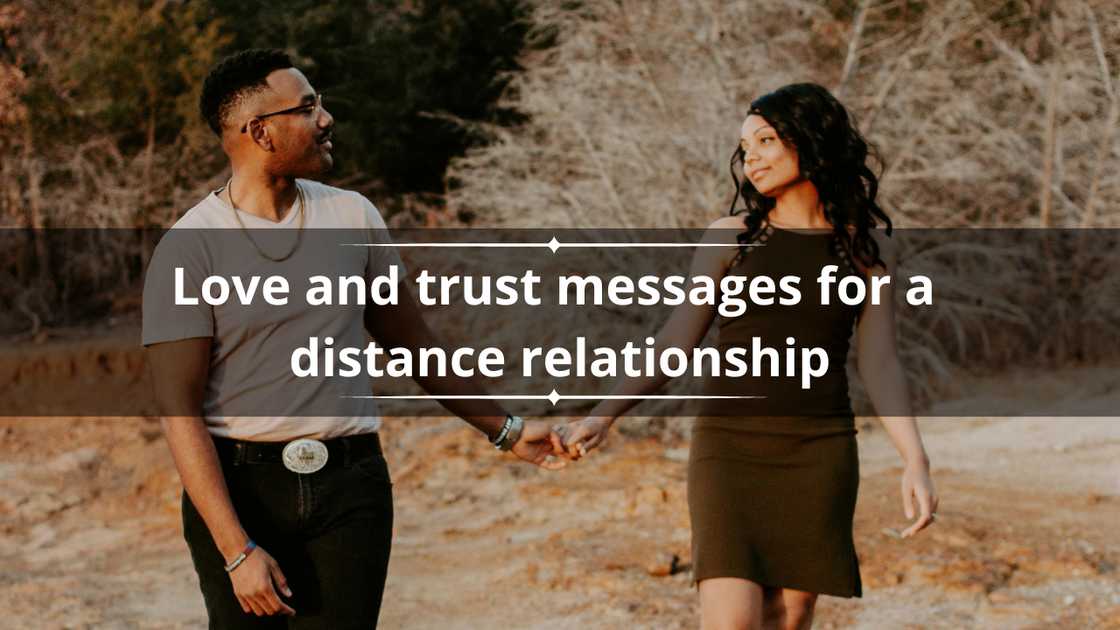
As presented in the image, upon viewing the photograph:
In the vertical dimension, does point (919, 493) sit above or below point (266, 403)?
below

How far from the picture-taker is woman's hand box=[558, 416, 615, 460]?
12.1ft

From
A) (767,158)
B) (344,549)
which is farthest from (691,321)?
(344,549)

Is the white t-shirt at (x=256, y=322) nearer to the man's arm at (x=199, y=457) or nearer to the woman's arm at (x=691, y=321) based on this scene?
the man's arm at (x=199, y=457)

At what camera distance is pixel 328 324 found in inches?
106

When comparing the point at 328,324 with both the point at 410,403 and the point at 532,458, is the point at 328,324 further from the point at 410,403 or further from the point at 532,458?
the point at 410,403

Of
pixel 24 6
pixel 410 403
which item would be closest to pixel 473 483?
pixel 410 403

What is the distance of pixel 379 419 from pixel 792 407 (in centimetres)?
104

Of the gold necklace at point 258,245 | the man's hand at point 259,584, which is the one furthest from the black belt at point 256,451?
the gold necklace at point 258,245

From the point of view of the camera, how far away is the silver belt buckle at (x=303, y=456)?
2.63 metres

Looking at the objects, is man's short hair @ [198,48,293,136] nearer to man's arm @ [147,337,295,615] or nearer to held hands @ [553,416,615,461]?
man's arm @ [147,337,295,615]

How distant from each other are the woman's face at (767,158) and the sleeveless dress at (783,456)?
0.17m

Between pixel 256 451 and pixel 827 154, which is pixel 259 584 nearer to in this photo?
pixel 256 451

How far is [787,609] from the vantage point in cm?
334

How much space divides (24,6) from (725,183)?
9.66 m
